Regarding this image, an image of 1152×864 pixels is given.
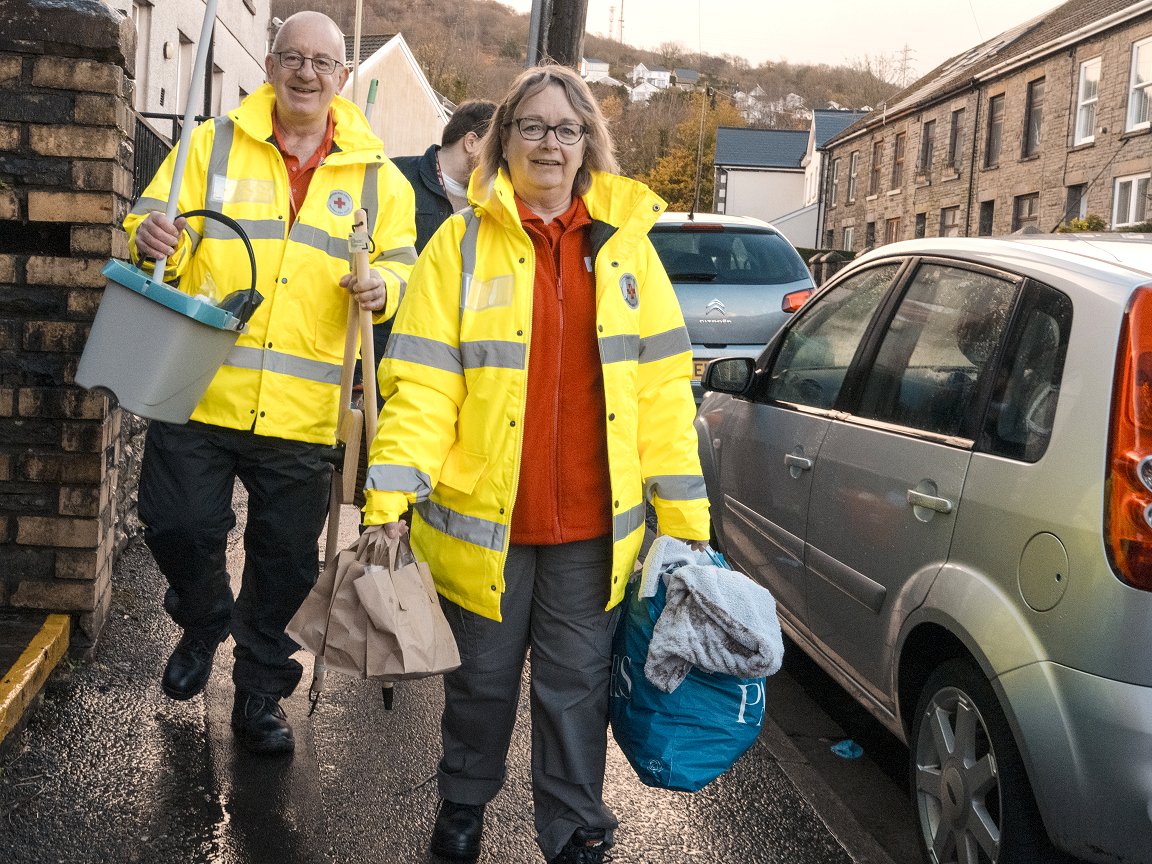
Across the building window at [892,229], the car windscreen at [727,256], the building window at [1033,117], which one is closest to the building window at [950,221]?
the building window at [892,229]

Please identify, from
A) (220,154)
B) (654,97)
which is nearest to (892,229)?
(220,154)

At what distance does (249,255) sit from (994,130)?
34.8m

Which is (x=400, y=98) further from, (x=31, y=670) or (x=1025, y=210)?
(x=31, y=670)

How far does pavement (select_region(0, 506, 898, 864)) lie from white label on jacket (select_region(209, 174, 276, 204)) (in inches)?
60.8

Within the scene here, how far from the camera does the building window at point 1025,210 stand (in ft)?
104

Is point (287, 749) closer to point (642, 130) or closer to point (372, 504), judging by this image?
point (372, 504)

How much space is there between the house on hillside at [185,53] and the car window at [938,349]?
754cm

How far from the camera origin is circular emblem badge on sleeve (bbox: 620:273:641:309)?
314 centimetres

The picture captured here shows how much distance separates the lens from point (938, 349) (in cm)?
371

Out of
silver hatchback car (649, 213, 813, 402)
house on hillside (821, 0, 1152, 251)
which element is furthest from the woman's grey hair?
house on hillside (821, 0, 1152, 251)

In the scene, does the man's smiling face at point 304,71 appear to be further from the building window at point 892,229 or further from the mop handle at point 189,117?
the building window at point 892,229

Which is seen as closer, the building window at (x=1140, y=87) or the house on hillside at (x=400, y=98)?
the building window at (x=1140, y=87)

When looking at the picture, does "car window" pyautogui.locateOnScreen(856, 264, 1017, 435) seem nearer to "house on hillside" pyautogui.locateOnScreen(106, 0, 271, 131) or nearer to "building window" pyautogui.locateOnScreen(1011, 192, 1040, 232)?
"house on hillside" pyautogui.locateOnScreen(106, 0, 271, 131)

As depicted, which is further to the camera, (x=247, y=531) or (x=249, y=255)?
(x=247, y=531)
